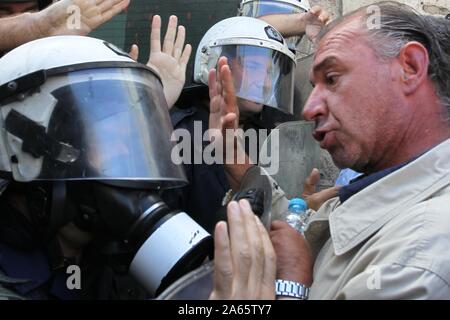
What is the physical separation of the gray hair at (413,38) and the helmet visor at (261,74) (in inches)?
49.5

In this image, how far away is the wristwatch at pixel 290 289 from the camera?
1.60 metres

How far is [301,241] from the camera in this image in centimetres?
183

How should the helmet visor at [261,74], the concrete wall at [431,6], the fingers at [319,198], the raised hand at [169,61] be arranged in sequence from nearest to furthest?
the fingers at [319,198] < the raised hand at [169,61] < the helmet visor at [261,74] < the concrete wall at [431,6]

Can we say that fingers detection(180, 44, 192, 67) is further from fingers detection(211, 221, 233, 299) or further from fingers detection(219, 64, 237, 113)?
fingers detection(211, 221, 233, 299)

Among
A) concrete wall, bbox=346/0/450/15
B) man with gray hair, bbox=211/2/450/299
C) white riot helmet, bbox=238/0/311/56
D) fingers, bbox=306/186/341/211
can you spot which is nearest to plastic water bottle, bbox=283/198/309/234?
man with gray hair, bbox=211/2/450/299

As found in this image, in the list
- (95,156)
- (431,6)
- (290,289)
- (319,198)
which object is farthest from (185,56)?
(431,6)

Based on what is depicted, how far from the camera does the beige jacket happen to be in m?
1.40

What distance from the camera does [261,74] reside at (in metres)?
3.28

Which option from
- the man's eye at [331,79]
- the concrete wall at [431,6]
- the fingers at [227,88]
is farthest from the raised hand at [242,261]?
the concrete wall at [431,6]

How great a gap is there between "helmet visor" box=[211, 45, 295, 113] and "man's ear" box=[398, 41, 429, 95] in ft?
4.41

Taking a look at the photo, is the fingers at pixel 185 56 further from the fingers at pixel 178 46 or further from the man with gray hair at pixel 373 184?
the man with gray hair at pixel 373 184

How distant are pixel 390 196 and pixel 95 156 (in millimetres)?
860

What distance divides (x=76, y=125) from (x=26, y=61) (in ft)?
0.96
